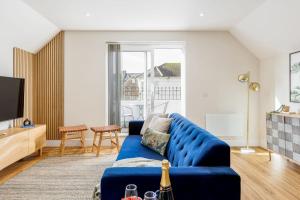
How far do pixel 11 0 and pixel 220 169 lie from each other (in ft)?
11.7

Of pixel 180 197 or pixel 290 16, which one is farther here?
pixel 290 16

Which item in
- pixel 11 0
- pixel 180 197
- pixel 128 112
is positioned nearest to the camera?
pixel 180 197

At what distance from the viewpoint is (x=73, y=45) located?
507cm

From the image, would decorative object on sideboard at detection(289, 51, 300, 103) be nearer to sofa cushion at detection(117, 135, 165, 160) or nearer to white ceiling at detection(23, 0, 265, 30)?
white ceiling at detection(23, 0, 265, 30)

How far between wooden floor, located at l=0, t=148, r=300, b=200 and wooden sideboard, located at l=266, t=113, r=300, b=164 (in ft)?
0.86

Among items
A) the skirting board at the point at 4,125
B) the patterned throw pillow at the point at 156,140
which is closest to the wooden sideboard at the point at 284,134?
the patterned throw pillow at the point at 156,140

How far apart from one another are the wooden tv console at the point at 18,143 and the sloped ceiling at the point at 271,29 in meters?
4.36

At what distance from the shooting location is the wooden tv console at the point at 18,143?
323 centimetres

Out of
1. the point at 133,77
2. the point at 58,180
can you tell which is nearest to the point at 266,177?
the point at 58,180

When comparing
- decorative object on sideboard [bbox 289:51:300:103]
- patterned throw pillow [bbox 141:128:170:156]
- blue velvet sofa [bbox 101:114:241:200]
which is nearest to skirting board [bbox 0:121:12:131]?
patterned throw pillow [bbox 141:128:170:156]

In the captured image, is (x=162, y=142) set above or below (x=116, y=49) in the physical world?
below

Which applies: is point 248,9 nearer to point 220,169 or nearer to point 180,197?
point 220,169

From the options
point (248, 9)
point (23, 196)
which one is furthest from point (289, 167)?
point (23, 196)

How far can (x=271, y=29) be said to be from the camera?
13.0 ft
